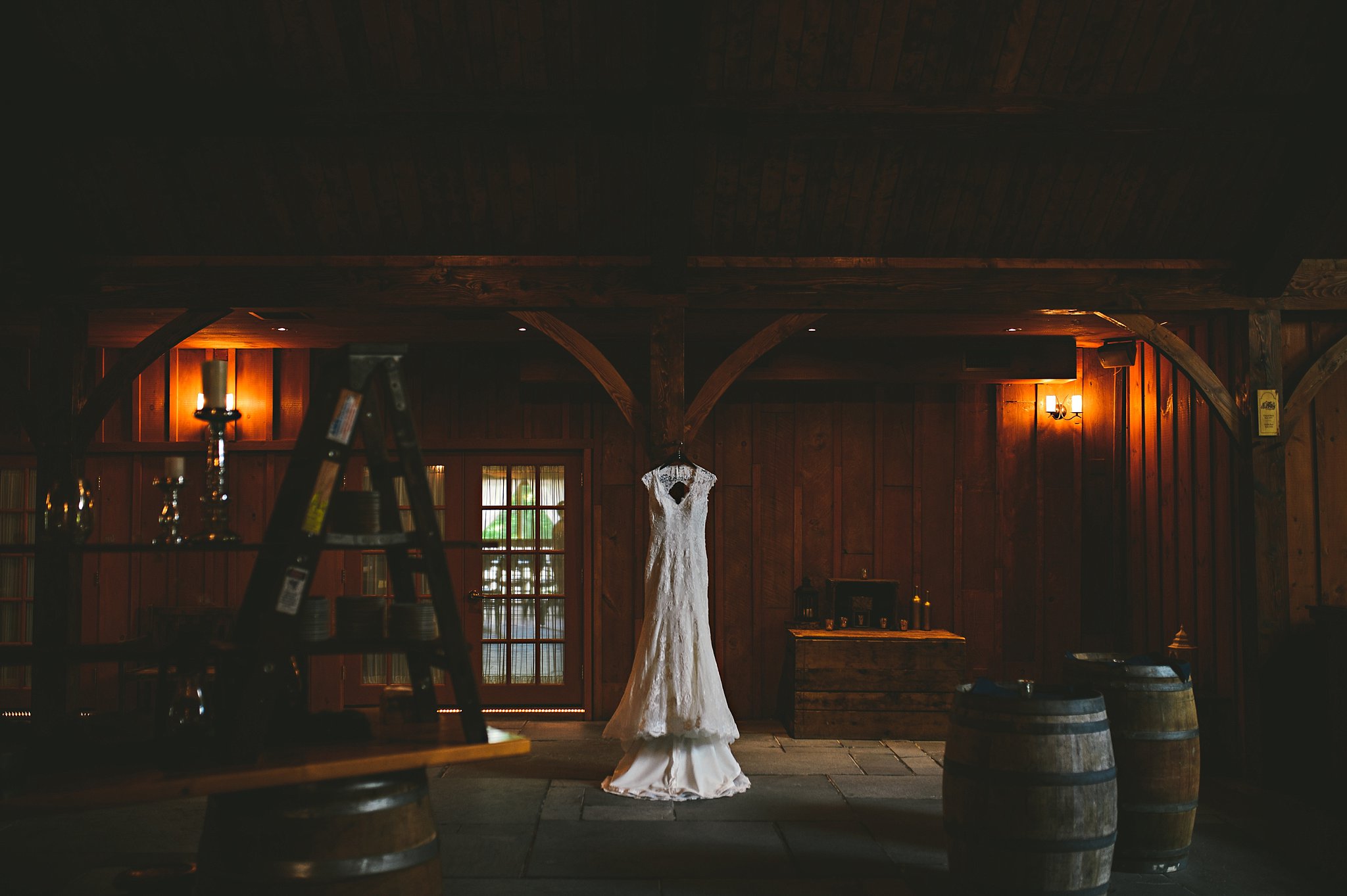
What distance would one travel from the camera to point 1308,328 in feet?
21.5

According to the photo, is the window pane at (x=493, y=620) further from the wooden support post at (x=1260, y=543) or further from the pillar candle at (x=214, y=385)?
the pillar candle at (x=214, y=385)

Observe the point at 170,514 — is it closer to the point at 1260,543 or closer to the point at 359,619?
the point at 359,619

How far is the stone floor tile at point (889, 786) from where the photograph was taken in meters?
5.68

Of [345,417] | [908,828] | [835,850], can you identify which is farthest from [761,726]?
[345,417]

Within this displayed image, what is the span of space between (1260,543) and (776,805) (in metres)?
3.23

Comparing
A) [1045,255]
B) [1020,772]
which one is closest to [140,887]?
[1020,772]

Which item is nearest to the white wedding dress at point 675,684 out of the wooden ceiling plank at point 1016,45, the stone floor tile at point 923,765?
the stone floor tile at point 923,765

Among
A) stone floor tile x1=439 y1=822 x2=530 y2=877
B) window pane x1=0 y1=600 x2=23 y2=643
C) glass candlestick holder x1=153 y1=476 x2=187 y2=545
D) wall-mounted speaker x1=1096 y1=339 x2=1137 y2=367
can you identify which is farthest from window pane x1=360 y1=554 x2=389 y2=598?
wall-mounted speaker x1=1096 y1=339 x2=1137 y2=367

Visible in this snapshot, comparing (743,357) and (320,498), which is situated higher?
(743,357)

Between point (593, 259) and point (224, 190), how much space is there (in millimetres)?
2052

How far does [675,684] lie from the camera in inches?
221

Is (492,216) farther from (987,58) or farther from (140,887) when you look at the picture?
(140,887)

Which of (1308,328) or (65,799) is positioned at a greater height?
(1308,328)

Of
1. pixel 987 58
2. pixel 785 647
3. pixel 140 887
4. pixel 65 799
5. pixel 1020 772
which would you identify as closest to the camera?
pixel 65 799
